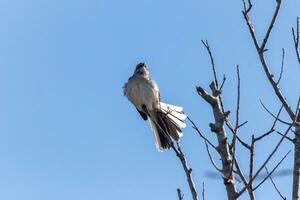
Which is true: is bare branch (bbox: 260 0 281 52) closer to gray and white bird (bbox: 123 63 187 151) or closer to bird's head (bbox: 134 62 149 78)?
gray and white bird (bbox: 123 63 187 151)

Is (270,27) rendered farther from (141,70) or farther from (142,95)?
(141,70)

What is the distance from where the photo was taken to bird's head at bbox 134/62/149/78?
30.1ft

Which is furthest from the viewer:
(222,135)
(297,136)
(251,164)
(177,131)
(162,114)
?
(162,114)

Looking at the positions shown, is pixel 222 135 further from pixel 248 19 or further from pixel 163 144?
pixel 163 144

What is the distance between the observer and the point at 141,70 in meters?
9.30

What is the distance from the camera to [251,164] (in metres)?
3.16

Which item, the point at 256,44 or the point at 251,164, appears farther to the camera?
the point at 256,44

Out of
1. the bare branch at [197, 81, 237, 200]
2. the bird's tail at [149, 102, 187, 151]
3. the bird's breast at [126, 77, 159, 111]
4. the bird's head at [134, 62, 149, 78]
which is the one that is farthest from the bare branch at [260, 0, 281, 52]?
the bird's head at [134, 62, 149, 78]

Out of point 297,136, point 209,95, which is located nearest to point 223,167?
point 209,95

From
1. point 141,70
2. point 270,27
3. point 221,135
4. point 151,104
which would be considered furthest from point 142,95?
point 221,135

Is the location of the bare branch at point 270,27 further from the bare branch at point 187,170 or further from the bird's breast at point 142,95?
the bird's breast at point 142,95

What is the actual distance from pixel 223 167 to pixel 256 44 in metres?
1.02

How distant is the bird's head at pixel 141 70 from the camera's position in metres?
9.19

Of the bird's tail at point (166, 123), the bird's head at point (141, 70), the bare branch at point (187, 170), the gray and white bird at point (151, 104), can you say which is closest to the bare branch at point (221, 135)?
the bare branch at point (187, 170)
